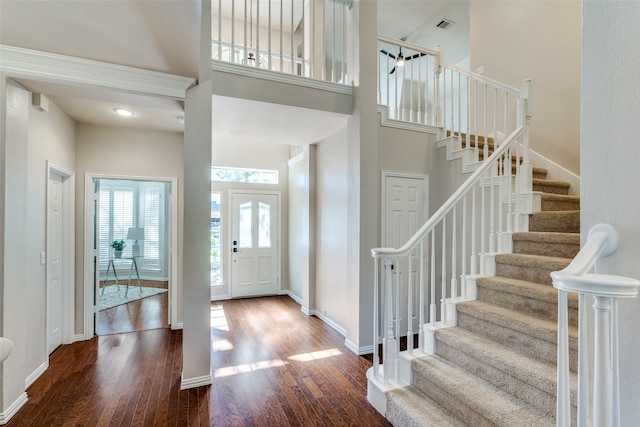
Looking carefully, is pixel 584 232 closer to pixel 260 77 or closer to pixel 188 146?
pixel 188 146

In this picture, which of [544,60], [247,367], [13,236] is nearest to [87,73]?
[13,236]

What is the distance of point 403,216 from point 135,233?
5.90 m

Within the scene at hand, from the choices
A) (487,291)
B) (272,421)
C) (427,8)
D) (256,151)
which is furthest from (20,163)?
(427,8)

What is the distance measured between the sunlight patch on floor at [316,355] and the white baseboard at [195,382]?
0.83 meters

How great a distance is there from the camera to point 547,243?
2.43 meters

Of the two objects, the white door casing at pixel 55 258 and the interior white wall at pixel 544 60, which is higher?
the interior white wall at pixel 544 60

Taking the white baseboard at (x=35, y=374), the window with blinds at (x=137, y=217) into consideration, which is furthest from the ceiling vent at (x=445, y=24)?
the white baseboard at (x=35, y=374)

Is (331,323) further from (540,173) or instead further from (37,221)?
(37,221)

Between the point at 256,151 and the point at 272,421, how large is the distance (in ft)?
13.8

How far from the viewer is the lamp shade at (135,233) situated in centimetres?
663

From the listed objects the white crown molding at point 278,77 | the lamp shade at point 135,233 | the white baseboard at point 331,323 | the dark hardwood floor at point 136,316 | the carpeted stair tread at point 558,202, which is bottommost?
the dark hardwood floor at point 136,316

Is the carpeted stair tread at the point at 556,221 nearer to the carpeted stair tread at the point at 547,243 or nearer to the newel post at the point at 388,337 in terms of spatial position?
the carpeted stair tread at the point at 547,243

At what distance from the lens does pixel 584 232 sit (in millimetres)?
1249

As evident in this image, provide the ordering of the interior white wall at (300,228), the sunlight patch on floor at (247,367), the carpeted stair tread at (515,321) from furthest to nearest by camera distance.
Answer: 1. the interior white wall at (300,228)
2. the sunlight patch on floor at (247,367)
3. the carpeted stair tread at (515,321)
